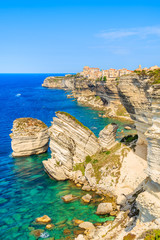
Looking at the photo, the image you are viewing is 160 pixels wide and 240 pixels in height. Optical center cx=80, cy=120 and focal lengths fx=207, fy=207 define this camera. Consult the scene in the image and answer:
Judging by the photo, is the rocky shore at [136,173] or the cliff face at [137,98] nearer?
the rocky shore at [136,173]

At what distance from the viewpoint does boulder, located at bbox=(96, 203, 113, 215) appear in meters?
26.4

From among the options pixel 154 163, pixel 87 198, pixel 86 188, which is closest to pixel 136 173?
pixel 86 188

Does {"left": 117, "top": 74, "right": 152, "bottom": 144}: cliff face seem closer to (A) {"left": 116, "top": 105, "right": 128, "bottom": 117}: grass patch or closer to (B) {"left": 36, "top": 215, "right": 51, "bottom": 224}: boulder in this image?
(B) {"left": 36, "top": 215, "right": 51, "bottom": 224}: boulder

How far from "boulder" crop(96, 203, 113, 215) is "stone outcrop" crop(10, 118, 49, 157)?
22.4m

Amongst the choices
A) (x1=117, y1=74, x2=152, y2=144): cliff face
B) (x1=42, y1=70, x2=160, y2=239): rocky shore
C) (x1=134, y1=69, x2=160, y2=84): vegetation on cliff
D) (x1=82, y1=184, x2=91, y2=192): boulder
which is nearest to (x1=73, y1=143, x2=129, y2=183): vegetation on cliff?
(x1=42, y1=70, x2=160, y2=239): rocky shore

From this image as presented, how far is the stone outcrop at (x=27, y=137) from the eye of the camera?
142 ft

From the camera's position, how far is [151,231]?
1644 cm

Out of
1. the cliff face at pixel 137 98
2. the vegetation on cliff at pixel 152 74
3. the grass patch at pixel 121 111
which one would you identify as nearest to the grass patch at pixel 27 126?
the cliff face at pixel 137 98

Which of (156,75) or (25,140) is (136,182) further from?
(25,140)

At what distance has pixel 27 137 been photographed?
4347 centimetres

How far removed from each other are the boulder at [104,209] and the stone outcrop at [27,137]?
2242cm

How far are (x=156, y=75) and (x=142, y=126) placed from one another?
9991mm

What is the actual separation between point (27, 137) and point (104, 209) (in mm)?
23408

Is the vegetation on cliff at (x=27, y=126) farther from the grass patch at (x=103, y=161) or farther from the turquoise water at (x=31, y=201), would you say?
the grass patch at (x=103, y=161)
